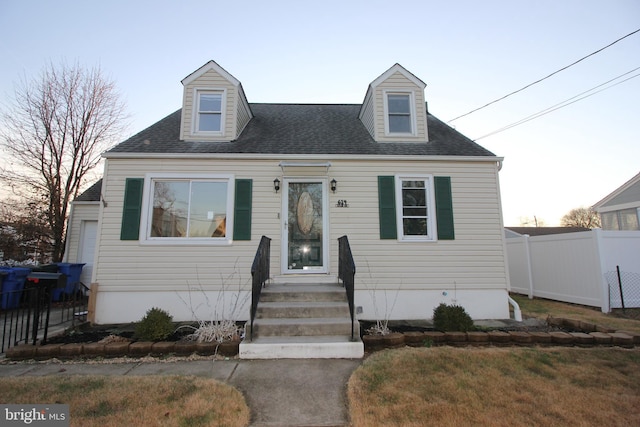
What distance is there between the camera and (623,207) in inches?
565

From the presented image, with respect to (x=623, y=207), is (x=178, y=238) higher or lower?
lower

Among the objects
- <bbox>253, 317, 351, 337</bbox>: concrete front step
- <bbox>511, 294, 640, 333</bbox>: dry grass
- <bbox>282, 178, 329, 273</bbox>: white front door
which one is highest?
<bbox>282, 178, 329, 273</bbox>: white front door

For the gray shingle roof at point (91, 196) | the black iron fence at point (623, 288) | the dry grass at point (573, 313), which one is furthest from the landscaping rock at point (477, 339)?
the gray shingle roof at point (91, 196)

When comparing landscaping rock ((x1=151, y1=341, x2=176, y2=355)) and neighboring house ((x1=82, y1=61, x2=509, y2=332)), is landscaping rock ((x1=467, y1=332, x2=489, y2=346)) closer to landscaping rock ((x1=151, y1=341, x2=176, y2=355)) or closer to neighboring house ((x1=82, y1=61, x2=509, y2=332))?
neighboring house ((x1=82, y1=61, x2=509, y2=332))

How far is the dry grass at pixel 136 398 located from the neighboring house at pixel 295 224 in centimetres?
280

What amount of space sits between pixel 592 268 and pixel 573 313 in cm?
160

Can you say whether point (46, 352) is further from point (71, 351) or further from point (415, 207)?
point (415, 207)

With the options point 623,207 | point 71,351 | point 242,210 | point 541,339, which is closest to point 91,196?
point 242,210

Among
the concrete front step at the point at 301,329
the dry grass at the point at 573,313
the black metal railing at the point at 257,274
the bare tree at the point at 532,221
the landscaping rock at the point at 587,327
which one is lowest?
the dry grass at the point at 573,313

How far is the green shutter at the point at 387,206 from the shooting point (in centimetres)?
643

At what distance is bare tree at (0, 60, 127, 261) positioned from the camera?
34.4 feet

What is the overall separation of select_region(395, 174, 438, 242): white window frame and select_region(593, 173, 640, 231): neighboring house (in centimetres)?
1500

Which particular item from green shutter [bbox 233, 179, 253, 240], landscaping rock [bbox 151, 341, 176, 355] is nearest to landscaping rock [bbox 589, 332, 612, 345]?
green shutter [bbox 233, 179, 253, 240]

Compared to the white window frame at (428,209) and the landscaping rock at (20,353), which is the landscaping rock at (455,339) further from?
the landscaping rock at (20,353)
